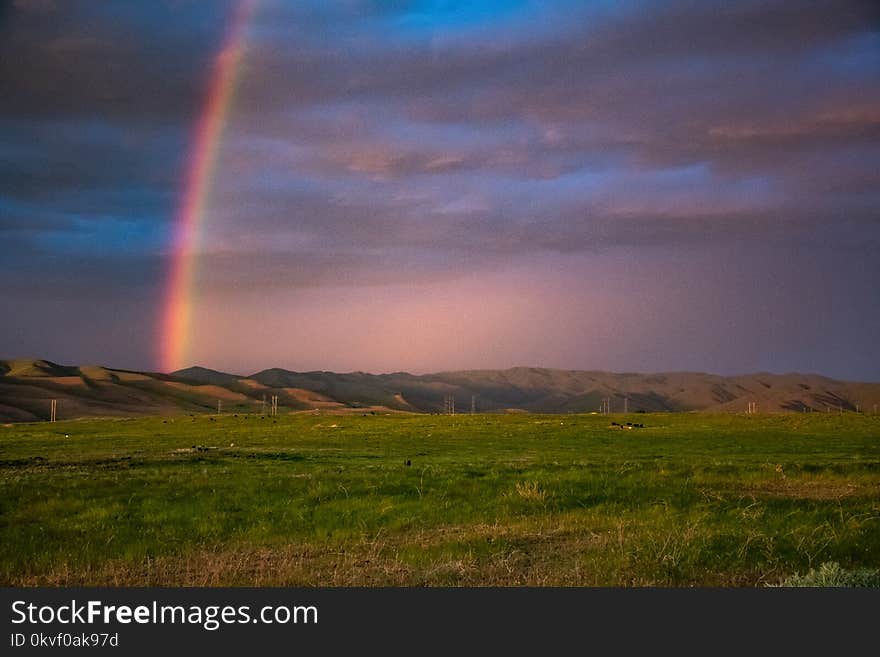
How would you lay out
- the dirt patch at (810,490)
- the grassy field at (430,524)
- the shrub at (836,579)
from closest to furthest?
the shrub at (836,579) → the grassy field at (430,524) → the dirt patch at (810,490)

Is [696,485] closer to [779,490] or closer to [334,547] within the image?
[779,490]

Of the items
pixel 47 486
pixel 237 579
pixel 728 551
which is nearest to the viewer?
pixel 237 579

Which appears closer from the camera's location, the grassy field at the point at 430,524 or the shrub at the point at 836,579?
the shrub at the point at 836,579

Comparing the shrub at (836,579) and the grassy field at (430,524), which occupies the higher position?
the shrub at (836,579)

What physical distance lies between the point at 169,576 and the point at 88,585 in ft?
4.81

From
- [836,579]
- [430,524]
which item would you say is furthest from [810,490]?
[836,579]

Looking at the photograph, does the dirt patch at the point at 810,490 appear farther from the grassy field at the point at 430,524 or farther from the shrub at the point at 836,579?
the shrub at the point at 836,579

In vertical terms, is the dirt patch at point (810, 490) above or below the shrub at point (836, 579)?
below

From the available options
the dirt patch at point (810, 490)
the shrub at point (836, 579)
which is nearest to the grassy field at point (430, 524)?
the dirt patch at point (810, 490)

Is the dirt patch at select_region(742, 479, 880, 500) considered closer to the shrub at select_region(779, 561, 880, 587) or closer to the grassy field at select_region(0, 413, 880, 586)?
the grassy field at select_region(0, 413, 880, 586)

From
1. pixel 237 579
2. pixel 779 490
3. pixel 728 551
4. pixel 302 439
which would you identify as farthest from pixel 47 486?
pixel 302 439

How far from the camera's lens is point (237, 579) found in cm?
1487

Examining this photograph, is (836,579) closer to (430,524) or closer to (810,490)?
(430,524)

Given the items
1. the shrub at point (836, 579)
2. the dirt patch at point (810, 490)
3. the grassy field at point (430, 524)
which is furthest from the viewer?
the dirt patch at point (810, 490)
